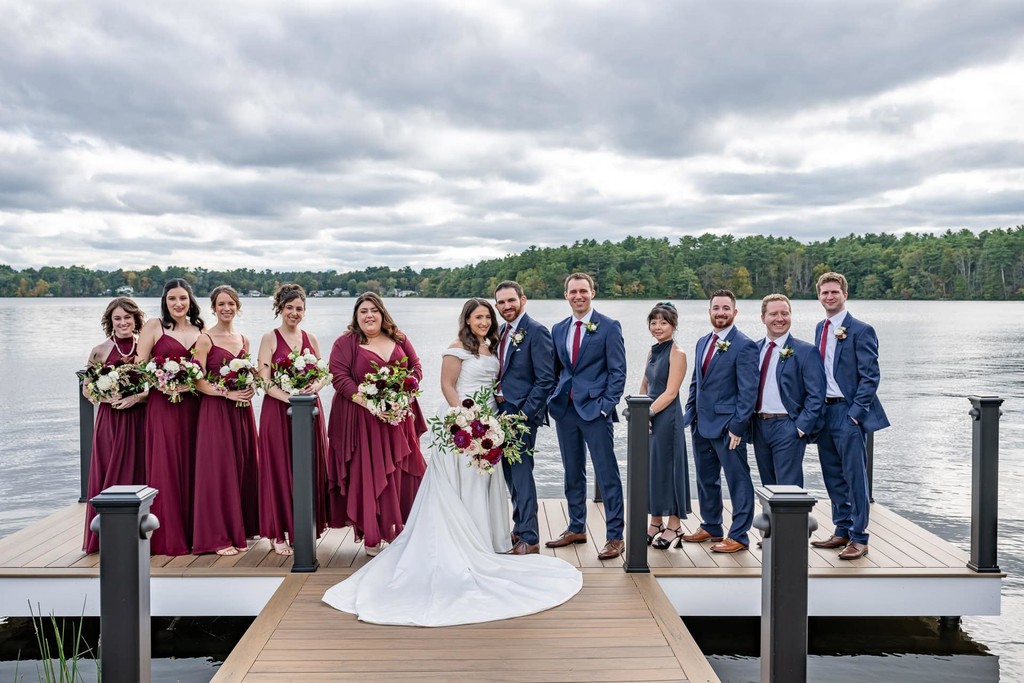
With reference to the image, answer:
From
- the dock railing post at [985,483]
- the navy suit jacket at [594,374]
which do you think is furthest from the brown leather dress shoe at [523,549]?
the dock railing post at [985,483]

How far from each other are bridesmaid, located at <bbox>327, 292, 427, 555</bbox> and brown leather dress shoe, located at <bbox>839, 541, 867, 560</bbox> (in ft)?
10.4

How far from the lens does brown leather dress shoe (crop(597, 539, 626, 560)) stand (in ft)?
19.0

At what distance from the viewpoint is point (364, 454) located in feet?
19.2

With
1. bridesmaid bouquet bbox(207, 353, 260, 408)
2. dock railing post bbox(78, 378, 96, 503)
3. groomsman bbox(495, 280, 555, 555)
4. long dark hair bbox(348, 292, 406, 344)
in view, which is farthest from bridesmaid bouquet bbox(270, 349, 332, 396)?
dock railing post bbox(78, 378, 96, 503)

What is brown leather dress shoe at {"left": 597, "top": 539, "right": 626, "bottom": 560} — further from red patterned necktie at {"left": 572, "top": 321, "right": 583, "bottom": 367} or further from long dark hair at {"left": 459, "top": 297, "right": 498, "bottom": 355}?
long dark hair at {"left": 459, "top": 297, "right": 498, "bottom": 355}

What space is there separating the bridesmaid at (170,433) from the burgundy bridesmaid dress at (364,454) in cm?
108

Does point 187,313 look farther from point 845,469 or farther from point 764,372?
point 845,469

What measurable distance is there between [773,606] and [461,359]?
9.47 feet

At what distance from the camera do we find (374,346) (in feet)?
19.5

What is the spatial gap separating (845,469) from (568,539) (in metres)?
2.09

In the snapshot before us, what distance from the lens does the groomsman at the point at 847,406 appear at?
565 centimetres

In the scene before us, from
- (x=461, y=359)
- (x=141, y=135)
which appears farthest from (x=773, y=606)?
(x=141, y=135)

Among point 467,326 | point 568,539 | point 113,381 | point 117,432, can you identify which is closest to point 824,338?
point 568,539

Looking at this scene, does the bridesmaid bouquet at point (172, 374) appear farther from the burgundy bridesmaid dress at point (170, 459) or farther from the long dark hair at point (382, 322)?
the long dark hair at point (382, 322)
